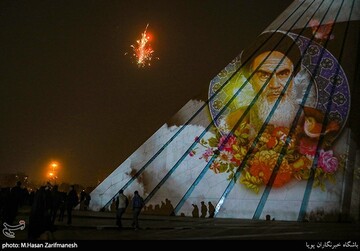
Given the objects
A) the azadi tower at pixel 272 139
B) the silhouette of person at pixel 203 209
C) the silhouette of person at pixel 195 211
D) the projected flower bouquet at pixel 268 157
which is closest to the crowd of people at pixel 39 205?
the azadi tower at pixel 272 139

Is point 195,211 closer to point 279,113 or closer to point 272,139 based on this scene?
point 272,139

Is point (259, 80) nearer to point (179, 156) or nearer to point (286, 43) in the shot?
point (286, 43)

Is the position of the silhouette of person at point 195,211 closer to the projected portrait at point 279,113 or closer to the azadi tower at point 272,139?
the azadi tower at point 272,139

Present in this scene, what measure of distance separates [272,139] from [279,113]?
3.23 ft

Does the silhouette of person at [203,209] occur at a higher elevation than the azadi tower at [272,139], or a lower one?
lower

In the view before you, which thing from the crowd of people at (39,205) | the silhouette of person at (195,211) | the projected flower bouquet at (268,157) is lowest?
the crowd of people at (39,205)

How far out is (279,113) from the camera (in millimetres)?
12859

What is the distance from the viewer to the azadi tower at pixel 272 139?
38.6 feet

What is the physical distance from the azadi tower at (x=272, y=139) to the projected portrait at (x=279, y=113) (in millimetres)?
33

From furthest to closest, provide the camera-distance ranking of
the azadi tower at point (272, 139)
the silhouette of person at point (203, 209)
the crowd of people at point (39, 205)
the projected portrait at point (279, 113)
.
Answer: the silhouette of person at point (203, 209) < the projected portrait at point (279, 113) < the azadi tower at point (272, 139) < the crowd of people at point (39, 205)

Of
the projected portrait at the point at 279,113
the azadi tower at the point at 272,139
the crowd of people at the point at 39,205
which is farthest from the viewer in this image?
the projected portrait at the point at 279,113

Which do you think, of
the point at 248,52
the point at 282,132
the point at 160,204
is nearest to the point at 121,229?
the point at 160,204

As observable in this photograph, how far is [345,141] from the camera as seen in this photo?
38.9 ft

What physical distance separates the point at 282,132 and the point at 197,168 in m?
3.23
